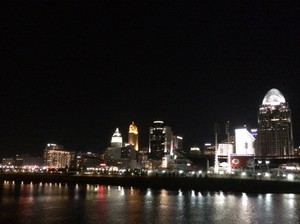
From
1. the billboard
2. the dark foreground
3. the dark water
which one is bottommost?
the dark water

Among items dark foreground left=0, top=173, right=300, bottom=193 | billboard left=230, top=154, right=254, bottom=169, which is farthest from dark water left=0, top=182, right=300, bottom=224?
billboard left=230, top=154, right=254, bottom=169

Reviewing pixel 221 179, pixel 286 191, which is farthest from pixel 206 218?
pixel 221 179

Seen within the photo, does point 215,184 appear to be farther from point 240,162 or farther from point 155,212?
Result: point 240,162

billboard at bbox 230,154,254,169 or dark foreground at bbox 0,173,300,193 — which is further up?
billboard at bbox 230,154,254,169

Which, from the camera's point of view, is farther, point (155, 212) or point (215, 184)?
point (215, 184)

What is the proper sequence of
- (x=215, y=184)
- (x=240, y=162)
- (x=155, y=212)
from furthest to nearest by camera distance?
1. (x=240, y=162)
2. (x=215, y=184)
3. (x=155, y=212)

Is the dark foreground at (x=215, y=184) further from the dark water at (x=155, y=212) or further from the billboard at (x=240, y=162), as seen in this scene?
the billboard at (x=240, y=162)

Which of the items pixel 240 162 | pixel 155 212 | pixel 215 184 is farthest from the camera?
pixel 240 162

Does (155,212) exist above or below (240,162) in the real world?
below

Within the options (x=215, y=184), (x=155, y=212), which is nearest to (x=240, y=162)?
(x=215, y=184)

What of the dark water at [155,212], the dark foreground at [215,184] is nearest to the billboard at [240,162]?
the dark foreground at [215,184]

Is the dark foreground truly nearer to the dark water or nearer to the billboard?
the dark water

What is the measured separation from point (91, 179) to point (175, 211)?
247ft

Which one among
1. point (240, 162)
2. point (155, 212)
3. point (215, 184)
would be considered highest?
point (240, 162)
